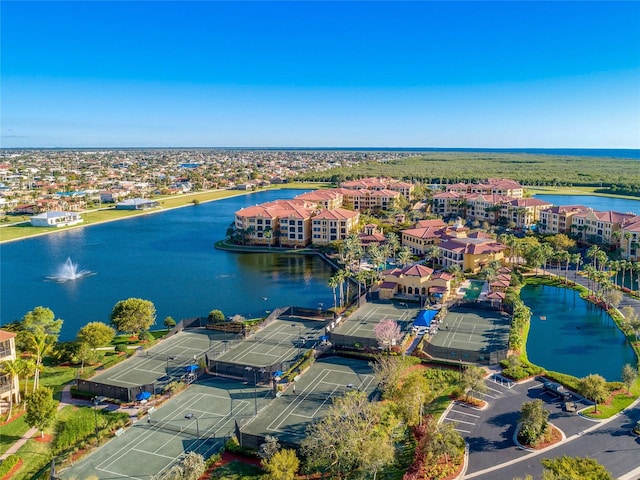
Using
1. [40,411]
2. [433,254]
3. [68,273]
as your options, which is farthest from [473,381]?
[68,273]

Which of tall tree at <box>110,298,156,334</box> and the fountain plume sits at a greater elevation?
tall tree at <box>110,298,156,334</box>

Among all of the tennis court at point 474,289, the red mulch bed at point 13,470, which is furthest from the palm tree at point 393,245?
the red mulch bed at point 13,470

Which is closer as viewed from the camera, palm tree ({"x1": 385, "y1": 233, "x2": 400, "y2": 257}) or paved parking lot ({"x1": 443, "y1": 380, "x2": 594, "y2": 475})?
paved parking lot ({"x1": 443, "y1": 380, "x2": 594, "y2": 475})

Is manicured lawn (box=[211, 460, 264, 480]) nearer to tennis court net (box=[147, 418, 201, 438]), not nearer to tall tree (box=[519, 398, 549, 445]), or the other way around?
tennis court net (box=[147, 418, 201, 438])

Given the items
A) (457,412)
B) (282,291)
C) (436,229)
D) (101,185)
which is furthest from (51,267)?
(101,185)

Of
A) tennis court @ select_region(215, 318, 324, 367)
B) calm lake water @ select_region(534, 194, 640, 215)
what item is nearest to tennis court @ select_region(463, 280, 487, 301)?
tennis court @ select_region(215, 318, 324, 367)

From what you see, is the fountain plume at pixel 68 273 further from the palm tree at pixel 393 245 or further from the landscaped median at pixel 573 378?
the landscaped median at pixel 573 378
